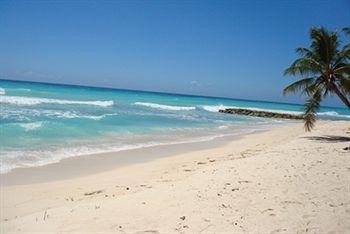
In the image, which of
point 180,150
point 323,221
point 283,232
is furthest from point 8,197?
point 180,150

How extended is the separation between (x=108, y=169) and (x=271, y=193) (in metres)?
4.78

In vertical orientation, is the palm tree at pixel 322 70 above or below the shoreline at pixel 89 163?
above

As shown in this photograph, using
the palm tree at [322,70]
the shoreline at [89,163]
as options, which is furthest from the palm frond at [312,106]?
the shoreline at [89,163]

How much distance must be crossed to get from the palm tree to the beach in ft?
21.8

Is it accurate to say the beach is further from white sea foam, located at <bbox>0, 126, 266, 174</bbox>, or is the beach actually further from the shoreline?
white sea foam, located at <bbox>0, 126, 266, 174</bbox>

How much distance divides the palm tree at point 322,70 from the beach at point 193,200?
664cm

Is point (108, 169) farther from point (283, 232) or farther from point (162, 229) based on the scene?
point (283, 232)

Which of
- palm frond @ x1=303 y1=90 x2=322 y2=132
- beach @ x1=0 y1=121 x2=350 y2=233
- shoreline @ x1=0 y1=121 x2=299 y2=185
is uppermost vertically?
palm frond @ x1=303 y1=90 x2=322 y2=132

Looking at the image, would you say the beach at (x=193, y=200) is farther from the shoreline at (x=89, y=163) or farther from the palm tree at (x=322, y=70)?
the palm tree at (x=322, y=70)

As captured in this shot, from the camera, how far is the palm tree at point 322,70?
14320 millimetres

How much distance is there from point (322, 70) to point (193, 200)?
1178 cm

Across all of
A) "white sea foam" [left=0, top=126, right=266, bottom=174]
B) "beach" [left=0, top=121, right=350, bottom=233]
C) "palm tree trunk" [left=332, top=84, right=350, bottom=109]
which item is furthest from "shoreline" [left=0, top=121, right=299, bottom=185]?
"palm tree trunk" [left=332, top=84, right=350, bottom=109]

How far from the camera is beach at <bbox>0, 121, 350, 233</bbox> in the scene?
4402mm

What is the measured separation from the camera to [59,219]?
4.69 m
